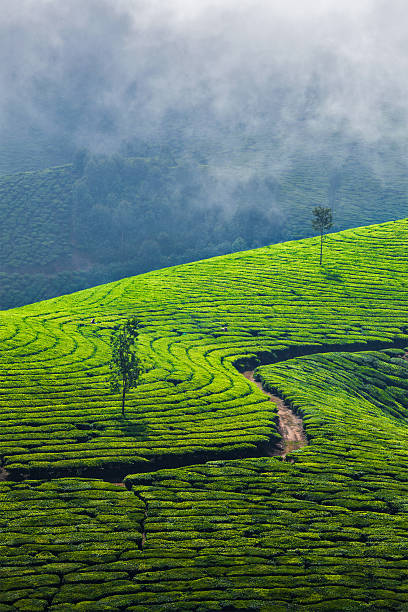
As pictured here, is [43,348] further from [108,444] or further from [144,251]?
[144,251]

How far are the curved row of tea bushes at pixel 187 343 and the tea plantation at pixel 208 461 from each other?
0.23m

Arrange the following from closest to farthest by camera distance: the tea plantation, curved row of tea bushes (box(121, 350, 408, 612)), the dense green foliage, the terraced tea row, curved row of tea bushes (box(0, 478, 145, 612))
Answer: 1. the terraced tea row
2. curved row of tea bushes (box(0, 478, 145, 612))
3. curved row of tea bushes (box(121, 350, 408, 612))
4. the tea plantation
5. the dense green foliage

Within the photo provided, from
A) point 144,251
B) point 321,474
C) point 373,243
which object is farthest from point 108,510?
point 144,251

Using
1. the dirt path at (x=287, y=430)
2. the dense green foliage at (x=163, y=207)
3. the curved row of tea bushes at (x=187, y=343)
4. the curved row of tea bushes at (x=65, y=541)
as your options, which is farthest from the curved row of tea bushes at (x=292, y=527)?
the dense green foliage at (x=163, y=207)

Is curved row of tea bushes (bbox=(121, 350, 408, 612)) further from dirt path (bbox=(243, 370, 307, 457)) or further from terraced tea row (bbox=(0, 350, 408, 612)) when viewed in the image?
dirt path (bbox=(243, 370, 307, 457))

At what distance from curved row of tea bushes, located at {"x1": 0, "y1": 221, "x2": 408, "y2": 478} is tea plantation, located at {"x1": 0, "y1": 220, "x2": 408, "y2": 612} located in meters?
0.23

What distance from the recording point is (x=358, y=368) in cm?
6047

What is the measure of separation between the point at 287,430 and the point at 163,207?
367 ft

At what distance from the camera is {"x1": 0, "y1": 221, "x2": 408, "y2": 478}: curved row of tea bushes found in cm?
3938

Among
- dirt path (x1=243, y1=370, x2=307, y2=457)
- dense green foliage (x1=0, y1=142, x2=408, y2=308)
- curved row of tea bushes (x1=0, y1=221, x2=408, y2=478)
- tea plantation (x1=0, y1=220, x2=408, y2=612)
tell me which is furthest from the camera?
dense green foliage (x1=0, y1=142, x2=408, y2=308)

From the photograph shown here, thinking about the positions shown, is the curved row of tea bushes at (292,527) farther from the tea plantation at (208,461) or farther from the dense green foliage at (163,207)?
the dense green foliage at (163,207)

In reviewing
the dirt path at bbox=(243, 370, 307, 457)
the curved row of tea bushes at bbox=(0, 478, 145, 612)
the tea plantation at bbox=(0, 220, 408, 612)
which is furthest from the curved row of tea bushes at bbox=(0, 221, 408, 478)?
the curved row of tea bushes at bbox=(0, 478, 145, 612)

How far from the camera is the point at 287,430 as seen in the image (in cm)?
4481

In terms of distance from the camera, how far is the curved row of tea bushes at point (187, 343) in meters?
39.4
